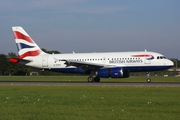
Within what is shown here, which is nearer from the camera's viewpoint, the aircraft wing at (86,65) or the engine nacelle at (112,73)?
the engine nacelle at (112,73)

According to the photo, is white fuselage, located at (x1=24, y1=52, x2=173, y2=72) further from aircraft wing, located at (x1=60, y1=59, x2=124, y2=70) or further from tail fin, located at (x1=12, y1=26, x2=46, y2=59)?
tail fin, located at (x1=12, y1=26, x2=46, y2=59)

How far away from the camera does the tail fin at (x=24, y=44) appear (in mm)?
49031

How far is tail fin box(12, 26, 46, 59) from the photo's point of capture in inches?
1930

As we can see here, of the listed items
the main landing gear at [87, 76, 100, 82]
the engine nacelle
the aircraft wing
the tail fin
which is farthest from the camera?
the tail fin

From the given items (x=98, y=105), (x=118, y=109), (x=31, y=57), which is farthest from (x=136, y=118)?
(x=31, y=57)

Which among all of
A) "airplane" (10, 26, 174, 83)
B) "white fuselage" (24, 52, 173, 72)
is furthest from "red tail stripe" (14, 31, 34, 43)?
"white fuselage" (24, 52, 173, 72)

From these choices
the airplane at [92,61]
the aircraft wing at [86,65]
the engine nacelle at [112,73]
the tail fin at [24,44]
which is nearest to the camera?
the engine nacelle at [112,73]

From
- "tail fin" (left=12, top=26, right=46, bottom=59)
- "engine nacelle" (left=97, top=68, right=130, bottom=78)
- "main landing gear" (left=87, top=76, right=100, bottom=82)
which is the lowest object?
"main landing gear" (left=87, top=76, right=100, bottom=82)

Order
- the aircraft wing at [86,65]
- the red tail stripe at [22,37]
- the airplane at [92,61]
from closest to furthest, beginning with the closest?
the airplane at [92,61], the aircraft wing at [86,65], the red tail stripe at [22,37]

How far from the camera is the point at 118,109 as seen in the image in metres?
14.6

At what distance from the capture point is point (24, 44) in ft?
162

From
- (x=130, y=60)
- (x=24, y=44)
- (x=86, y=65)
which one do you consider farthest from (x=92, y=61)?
(x=24, y=44)

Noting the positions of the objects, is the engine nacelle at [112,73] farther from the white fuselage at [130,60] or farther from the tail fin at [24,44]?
the tail fin at [24,44]

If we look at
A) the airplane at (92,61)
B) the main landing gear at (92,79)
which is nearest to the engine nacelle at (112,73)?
the airplane at (92,61)
